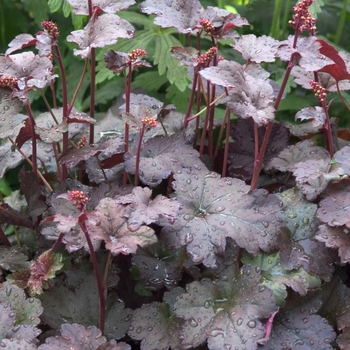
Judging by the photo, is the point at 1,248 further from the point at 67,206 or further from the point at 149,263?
the point at 149,263

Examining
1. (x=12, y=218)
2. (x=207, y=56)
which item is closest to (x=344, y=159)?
(x=207, y=56)

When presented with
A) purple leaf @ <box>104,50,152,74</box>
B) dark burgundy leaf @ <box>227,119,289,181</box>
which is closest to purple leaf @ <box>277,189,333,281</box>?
dark burgundy leaf @ <box>227,119,289,181</box>

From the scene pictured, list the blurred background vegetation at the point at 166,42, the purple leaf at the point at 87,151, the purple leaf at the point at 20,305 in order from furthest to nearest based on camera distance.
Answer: the blurred background vegetation at the point at 166,42 < the purple leaf at the point at 87,151 < the purple leaf at the point at 20,305

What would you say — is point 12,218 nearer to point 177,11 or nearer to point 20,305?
point 20,305

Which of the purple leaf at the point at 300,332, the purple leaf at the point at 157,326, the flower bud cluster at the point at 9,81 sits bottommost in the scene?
the purple leaf at the point at 157,326

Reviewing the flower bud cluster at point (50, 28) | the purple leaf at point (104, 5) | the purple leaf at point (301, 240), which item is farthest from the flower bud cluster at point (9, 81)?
the purple leaf at point (301, 240)

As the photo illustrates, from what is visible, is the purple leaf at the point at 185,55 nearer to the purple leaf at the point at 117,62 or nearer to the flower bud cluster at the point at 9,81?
the purple leaf at the point at 117,62

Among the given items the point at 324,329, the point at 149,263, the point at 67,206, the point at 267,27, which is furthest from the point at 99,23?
the point at 267,27

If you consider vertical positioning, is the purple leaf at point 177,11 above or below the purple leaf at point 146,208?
above
